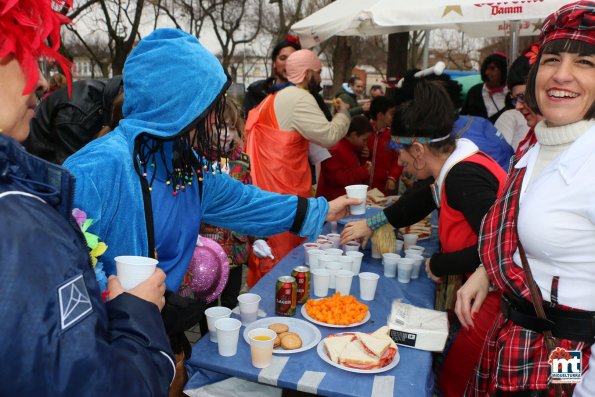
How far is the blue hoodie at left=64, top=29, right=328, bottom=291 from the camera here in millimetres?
1735

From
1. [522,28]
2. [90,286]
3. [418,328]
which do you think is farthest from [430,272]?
[522,28]

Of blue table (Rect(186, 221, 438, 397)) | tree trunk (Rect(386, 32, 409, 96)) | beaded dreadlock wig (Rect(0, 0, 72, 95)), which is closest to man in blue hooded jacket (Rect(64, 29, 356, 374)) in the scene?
blue table (Rect(186, 221, 438, 397))

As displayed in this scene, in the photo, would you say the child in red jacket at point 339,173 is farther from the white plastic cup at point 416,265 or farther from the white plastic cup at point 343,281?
the white plastic cup at point 343,281

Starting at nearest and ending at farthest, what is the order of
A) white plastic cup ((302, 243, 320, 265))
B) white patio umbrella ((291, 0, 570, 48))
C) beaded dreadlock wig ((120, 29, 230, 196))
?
beaded dreadlock wig ((120, 29, 230, 196)) → white plastic cup ((302, 243, 320, 265)) → white patio umbrella ((291, 0, 570, 48))

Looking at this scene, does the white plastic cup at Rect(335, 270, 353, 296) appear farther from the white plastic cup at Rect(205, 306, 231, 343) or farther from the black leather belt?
the black leather belt

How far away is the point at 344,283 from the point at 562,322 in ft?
3.62

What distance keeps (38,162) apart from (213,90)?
3.23 ft

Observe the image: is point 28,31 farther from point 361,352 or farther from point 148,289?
point 361,352

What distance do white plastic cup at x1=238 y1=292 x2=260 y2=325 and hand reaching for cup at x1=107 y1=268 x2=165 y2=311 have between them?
92cm

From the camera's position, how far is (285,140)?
170 inches

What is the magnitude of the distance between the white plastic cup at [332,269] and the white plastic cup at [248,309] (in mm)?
567

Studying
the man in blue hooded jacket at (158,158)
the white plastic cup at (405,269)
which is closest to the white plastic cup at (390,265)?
the white plastic cup at (405,269)

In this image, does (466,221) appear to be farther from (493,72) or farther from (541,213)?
(493,72)

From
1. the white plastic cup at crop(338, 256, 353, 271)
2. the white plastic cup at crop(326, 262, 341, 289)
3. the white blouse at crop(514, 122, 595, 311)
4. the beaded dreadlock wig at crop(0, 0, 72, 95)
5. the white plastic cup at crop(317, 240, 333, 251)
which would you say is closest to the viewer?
the beaded dreadlock wig at crop(0, 0, 72, 95)
